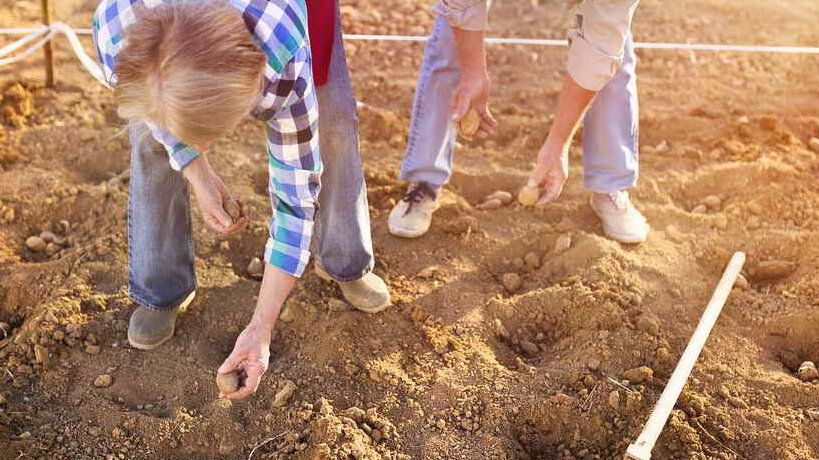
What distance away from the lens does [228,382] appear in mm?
2027

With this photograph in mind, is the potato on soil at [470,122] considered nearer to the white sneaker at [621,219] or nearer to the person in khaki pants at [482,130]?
the person in khaki pants at [482,130]

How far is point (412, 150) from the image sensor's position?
3.11 m

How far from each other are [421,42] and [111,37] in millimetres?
2808

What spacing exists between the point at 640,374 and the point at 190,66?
1.61 metres

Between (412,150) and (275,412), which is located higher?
(412,150)

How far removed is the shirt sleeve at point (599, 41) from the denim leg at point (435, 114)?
63 centimetres

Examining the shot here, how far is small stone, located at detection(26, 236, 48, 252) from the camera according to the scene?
2.95m

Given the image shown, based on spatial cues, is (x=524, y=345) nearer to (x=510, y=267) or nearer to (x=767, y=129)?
(x=510, y=267)

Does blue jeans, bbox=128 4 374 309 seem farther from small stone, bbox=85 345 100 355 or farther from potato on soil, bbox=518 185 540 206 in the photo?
potato on soil, bbox=518 185 540 206

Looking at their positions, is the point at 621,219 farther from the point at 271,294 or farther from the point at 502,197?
the point at 271,294

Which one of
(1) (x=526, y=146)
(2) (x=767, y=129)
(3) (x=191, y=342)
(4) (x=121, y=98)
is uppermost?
(4) (x=121, y=98)

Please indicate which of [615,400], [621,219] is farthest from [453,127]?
[615,400]

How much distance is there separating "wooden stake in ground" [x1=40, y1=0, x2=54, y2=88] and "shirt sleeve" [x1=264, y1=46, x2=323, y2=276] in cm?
225

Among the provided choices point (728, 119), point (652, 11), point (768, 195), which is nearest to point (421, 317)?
point (768, 195)
